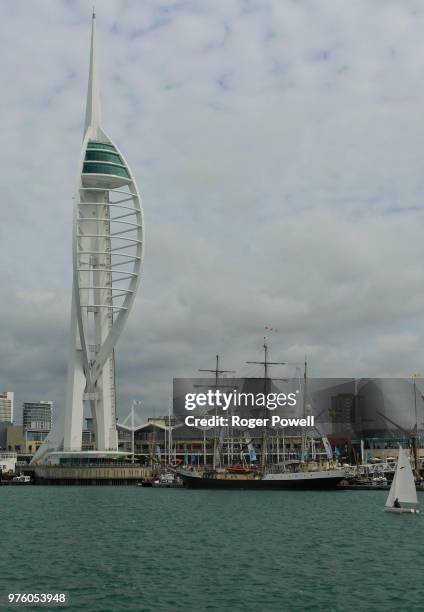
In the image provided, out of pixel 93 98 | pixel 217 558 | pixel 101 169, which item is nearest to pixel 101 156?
pixel 101 169

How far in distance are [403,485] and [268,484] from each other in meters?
39.8

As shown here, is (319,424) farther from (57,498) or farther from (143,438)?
(57,498)

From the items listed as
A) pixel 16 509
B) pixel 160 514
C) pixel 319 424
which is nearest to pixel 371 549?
pixel 160 514

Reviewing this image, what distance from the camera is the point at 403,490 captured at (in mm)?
66062

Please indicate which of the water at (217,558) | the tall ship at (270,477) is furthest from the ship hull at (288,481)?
the water at (217,558)

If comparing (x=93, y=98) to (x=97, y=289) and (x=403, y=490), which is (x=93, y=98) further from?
(x=403, y=490)

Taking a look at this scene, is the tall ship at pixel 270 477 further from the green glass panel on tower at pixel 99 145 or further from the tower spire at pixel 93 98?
the tower spire at pixel 93 98

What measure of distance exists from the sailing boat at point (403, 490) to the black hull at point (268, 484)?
37.0m

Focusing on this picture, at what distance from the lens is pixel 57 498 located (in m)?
87.1

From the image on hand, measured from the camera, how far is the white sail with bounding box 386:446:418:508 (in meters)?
65.0

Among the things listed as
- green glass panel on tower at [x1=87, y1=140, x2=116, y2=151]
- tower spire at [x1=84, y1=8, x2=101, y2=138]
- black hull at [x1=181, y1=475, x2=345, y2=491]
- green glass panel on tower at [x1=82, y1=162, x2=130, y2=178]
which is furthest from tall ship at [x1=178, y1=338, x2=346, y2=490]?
tower spire at [x1=84, y1=8, x2=101, y2=138]

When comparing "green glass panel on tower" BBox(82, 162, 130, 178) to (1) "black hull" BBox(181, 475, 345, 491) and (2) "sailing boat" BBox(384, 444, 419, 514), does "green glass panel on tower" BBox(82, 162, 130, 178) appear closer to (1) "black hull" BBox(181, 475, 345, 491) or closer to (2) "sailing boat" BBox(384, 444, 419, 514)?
(1) "black hull" BBox(181, 475, 345, 491)

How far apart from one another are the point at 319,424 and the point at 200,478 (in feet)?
264

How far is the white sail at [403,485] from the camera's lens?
213ft
